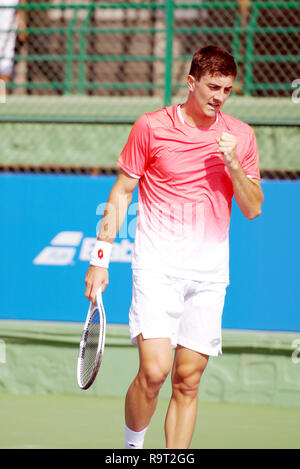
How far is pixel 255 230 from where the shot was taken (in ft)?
24.1

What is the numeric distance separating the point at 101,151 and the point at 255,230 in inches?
88.2

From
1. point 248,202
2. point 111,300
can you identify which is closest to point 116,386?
point 111,300

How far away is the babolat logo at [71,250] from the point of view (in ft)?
24.4

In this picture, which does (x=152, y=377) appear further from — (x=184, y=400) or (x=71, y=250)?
(x=71, y=250)

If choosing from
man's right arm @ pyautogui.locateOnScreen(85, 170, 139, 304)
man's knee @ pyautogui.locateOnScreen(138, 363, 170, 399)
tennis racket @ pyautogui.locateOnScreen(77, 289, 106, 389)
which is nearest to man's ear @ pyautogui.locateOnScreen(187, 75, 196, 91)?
man's right arm @ pyautogui.locateOnScreen(85, 170, 139, 304)

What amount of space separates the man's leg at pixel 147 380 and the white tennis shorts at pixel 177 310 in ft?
0.20

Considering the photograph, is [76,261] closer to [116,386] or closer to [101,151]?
[116,386]

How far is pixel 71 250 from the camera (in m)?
7.46

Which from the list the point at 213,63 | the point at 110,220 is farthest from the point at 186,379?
the point at 213,63

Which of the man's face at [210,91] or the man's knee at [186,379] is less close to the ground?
the man's face at [210,91]

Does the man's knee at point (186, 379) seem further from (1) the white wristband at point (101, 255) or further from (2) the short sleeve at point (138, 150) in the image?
(2) the short sleeve at point (138, 150)

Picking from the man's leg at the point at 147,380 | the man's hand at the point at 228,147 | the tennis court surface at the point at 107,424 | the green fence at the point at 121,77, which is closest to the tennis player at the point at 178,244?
the man's leg at the point at 147,380
